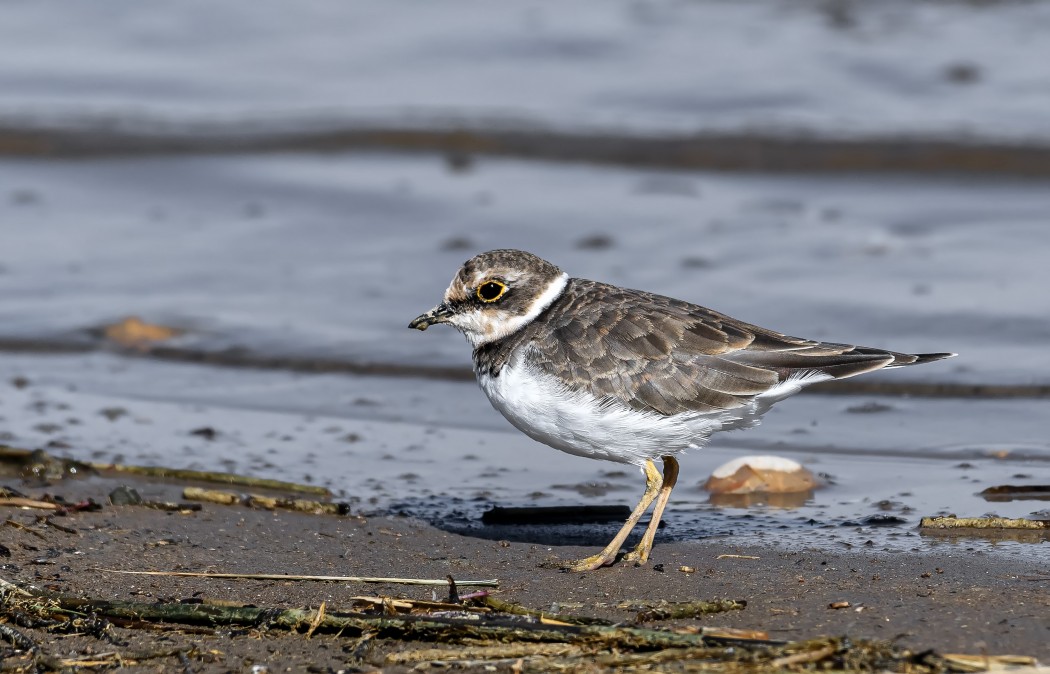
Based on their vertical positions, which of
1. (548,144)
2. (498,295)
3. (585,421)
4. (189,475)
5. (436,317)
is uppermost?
(548,144)

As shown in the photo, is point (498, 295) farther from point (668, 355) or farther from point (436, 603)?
point (436, 603)

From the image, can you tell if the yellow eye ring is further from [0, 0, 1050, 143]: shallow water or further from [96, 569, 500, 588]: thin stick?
[0, 0, 1050, 143]: shallow water

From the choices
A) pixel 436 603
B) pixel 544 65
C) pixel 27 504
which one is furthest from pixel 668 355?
pixel 544 65

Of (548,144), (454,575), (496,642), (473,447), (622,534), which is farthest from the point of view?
(548,144)

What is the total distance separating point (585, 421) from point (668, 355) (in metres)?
0.45

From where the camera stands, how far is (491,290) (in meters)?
5.59

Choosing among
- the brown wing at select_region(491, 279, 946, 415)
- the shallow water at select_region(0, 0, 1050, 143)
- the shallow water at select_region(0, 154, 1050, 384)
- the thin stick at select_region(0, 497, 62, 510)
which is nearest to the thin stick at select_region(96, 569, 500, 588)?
the thin stick at select_region(0, 497, 62, 510)

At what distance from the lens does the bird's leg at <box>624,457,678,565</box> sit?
5.12 meters

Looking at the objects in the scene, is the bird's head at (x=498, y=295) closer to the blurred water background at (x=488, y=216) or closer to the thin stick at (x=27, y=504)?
the blurred water background at (x=488, y=216)

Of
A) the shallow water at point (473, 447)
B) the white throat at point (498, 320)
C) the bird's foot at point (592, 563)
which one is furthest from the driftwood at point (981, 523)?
the white throat at point (498, 320)

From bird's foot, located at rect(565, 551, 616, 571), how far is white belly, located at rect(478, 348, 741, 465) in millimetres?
408

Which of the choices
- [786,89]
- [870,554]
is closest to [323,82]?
[786,89]

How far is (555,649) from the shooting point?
3848 millimetres

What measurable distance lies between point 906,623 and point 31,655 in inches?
102
